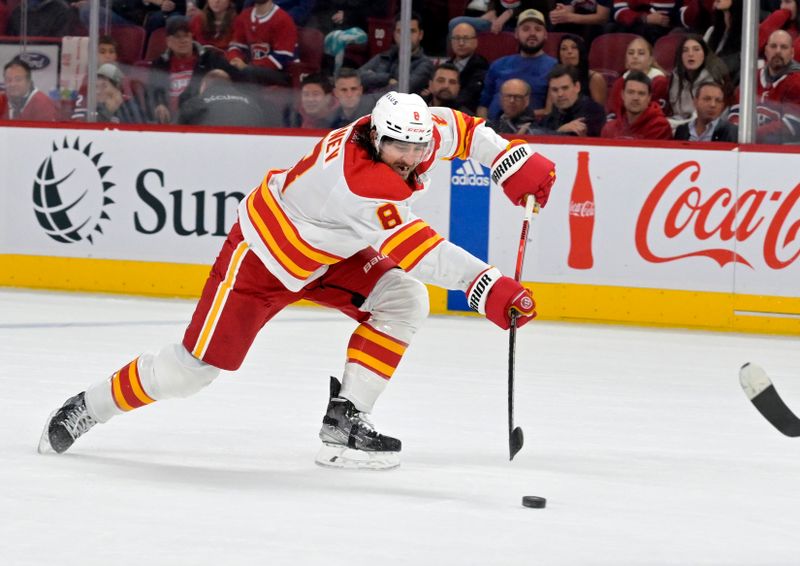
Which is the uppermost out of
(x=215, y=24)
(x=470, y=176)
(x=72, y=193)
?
(x=215, y=24)

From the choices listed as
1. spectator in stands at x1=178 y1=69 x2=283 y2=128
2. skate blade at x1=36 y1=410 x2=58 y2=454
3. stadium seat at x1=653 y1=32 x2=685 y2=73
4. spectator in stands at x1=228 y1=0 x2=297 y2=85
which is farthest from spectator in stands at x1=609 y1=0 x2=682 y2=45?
skate blade at x1=36 y1=410 x2=58 y2=454

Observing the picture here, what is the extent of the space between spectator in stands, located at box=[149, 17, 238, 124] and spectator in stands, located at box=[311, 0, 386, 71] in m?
0.58

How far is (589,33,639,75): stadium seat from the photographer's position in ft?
23.3

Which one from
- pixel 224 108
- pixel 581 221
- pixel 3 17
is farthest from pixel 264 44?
pixel 581 221

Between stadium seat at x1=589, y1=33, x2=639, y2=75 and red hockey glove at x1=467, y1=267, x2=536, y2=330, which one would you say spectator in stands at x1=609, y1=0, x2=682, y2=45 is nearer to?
stadium seat at x1=589, y1=33, x2=639, y2=75

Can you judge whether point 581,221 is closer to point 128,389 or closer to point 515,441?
point 515,441

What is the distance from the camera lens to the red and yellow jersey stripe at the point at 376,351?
Result: 12.3 feet

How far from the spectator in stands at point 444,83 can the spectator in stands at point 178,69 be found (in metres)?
1.15

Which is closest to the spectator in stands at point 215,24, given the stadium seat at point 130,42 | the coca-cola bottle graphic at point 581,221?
the stadium seat at point 130,42

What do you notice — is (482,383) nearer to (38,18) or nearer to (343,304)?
(343,304)

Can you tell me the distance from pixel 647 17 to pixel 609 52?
25 cm

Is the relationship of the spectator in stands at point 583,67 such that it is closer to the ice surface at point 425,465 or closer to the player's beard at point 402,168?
the ice surface at point 425,465

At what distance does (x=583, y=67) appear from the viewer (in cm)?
716

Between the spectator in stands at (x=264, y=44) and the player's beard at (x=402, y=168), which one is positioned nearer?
the player's beard at (x=402, y=168)
